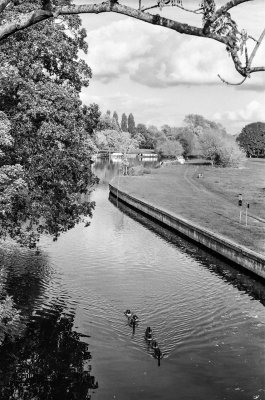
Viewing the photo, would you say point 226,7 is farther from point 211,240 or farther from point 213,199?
point 213,199

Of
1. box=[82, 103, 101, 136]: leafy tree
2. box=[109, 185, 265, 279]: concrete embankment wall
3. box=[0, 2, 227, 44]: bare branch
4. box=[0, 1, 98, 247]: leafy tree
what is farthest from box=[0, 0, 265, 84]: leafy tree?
box=[109, 185, 265, 279]: concrete embankment wall

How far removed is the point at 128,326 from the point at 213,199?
50704mm

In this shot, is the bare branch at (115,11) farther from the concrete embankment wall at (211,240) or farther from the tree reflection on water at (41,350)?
the concrete embankment wall at (211,240)

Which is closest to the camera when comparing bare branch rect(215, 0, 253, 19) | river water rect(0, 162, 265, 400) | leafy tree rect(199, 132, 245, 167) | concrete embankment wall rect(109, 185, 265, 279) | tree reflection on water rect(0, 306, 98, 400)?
bare branch rect(215, 0, 253, 19)

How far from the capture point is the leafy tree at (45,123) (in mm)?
22953

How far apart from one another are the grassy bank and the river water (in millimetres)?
6185

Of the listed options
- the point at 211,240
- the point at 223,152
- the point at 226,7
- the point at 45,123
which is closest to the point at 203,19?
the point at 226,7

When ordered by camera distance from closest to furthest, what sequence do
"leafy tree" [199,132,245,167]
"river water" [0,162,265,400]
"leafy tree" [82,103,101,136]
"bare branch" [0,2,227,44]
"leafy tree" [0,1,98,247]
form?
"bare branch" [0,2,227,44], "river water" [0,162,265,400], "leafy tree" [0,1,98,247], "leafy tree" [82,103,101,136], "leafy tree" [199,132,245,167]

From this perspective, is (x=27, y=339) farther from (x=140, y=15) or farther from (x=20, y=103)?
(x=140, y=15)

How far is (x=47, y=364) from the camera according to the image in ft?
73.8

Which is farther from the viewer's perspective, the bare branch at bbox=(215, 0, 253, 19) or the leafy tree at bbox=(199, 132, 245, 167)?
the leafy tree at bbox=(199, 132, 245, 167)

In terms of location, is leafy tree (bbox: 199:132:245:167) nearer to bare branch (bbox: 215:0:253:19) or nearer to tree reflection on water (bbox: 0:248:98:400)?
tree reflection on water (bbox: 0:248:98:400)

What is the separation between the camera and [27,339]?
24.8 metres

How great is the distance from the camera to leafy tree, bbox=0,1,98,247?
23.0 m
